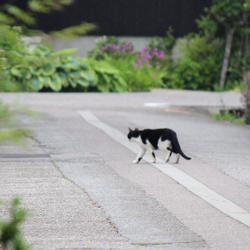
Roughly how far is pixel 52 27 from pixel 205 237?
21.4 metres

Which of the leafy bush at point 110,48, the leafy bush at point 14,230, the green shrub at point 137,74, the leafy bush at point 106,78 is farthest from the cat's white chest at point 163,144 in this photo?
the leafy bush at point 110,48

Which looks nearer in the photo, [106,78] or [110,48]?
[106,78]

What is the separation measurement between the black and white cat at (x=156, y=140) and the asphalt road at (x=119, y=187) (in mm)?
164

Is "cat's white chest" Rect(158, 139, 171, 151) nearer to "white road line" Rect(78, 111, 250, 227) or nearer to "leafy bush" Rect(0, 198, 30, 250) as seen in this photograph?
"white road line" Rect(78, 111, 250, 227)

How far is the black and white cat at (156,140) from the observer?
11273 mm

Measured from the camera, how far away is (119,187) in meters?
9.62

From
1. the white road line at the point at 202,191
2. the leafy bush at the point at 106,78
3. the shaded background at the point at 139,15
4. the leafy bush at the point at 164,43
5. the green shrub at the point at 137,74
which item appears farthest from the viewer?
the shaded background at the point at 139,15

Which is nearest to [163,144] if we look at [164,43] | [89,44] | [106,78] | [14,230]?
[14,230]

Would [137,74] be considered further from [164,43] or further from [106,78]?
[164,43]

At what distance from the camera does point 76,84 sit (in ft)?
79.8

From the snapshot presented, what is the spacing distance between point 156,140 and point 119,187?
1880 millimetres

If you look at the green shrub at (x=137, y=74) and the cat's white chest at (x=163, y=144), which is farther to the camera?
the green shrub at (x=137, y=74)

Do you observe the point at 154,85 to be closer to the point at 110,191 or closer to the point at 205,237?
the point at 110,191

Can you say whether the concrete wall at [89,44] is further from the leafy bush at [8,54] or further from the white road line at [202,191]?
the leafy bush at [8,54]
